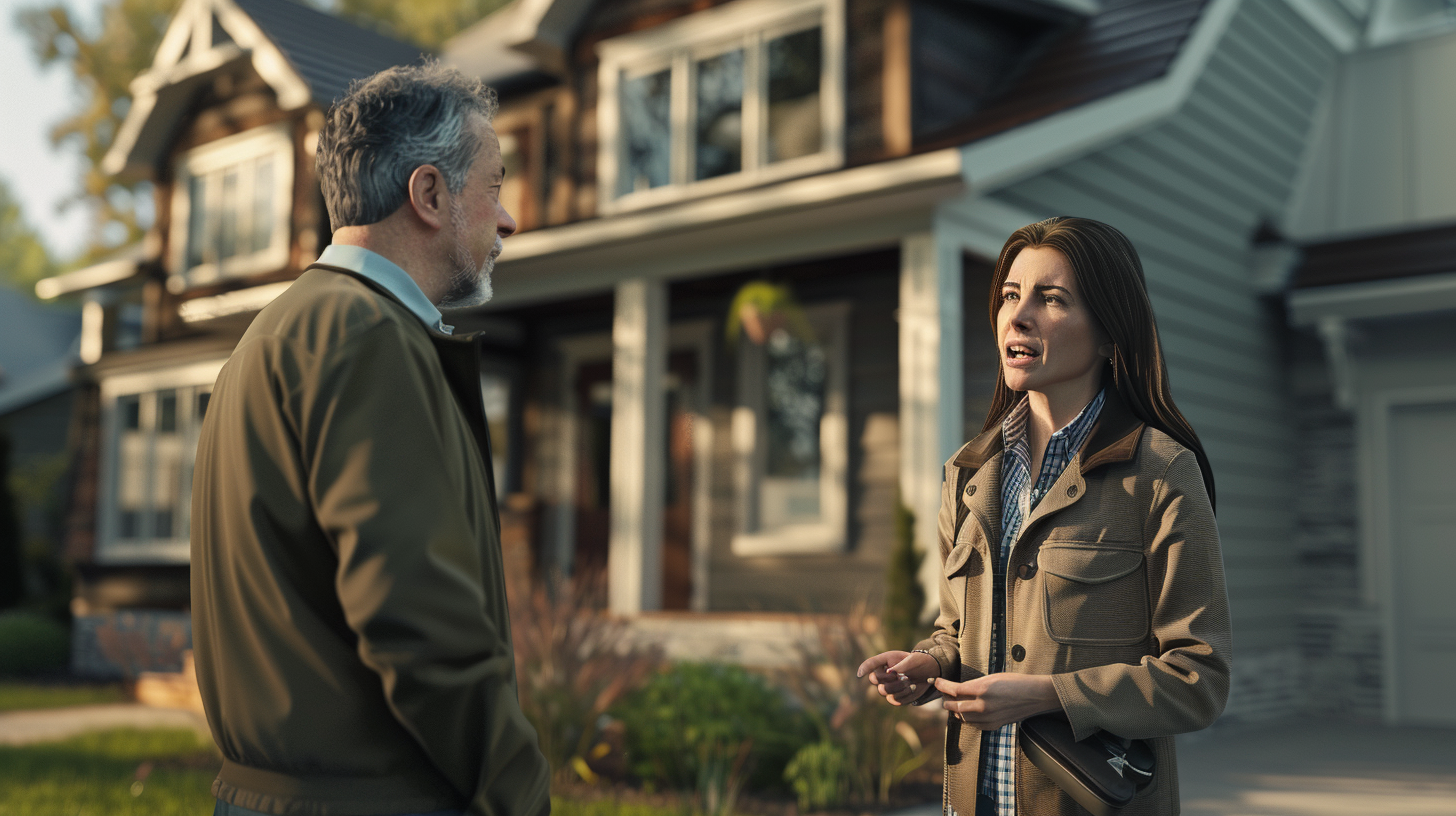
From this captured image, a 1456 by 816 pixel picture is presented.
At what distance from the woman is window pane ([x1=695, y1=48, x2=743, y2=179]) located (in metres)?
7.27

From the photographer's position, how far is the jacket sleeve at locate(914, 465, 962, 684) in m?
2.16

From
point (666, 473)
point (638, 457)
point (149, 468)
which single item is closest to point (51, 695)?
point (149, 468)

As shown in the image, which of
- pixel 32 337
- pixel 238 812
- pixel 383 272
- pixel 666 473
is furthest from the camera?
pixel 32 337

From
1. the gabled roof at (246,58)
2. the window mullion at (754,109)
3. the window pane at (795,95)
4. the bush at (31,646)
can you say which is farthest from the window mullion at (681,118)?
the bush at (31,646)

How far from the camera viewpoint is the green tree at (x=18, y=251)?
156 ft

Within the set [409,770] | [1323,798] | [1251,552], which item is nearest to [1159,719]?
[409,770]

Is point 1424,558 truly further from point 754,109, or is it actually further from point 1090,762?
point 1090,762

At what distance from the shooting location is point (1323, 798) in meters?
6.05

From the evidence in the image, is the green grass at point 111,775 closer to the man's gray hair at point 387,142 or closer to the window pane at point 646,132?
the man's gray hair at point 387,142

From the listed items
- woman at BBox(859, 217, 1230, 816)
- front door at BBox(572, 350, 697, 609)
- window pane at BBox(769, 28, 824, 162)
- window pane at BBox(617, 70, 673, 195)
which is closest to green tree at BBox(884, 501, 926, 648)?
window pane at BBox(769, 28, 824, 162)

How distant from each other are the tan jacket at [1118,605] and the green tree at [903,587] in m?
4.43

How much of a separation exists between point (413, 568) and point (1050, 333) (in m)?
1.13

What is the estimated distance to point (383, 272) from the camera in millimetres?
1751

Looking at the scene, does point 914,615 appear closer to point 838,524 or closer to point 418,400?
point 838,524
